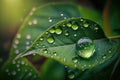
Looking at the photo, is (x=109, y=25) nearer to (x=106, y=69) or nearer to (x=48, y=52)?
(x=106, y=69)

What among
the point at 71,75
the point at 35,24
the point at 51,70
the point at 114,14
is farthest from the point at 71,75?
the point at 114,14

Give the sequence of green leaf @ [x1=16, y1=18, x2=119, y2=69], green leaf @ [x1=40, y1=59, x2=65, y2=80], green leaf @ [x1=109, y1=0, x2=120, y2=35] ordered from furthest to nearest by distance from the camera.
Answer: green leaf @ [x1=109, y1=0, x2=120, y2=35] < green leaf @ [x1=40, y1=59, x2=65, y2=80] < green leaf @ [x1=16, y1=18, x2=119, y2=69]

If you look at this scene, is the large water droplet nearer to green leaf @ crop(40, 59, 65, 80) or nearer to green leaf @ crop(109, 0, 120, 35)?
green leaf @ crop(40, 59, 65, 80)

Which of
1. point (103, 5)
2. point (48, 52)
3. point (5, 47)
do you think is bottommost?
point (5, 47)

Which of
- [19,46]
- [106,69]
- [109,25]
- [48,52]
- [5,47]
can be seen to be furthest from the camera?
[5,47]

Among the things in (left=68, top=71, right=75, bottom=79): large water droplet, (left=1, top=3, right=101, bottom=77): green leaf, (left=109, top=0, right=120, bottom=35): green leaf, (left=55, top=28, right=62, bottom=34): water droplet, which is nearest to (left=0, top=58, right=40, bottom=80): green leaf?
(left=1, top=3, right=101, bottom=77): green leaf

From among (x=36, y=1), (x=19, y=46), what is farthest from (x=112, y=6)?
(x=19, y=46)
